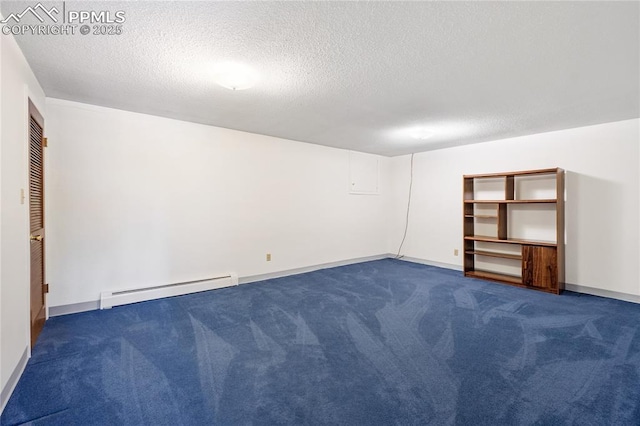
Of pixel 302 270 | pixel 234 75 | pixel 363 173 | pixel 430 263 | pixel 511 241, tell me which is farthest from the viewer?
pixel 363 173

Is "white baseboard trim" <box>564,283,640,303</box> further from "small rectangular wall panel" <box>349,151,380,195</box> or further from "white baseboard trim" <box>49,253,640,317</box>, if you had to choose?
"small rectangular wall panel" <box>349,151,380,195</box>

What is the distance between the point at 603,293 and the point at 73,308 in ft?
21.6

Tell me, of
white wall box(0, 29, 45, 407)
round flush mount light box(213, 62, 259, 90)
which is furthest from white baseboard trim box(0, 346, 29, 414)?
round flush mount light box(213, 62, 259, 90)

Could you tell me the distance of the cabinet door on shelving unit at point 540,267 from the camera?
3.98m

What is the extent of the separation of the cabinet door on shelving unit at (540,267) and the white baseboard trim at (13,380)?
18.0 ft

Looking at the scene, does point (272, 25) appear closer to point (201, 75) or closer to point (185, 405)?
point (201, 75)

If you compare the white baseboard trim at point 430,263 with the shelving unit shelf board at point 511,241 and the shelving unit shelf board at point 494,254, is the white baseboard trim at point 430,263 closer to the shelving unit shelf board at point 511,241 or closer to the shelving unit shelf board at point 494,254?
the shelving unit shelf board at point 494,254

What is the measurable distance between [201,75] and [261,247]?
277 centimetres

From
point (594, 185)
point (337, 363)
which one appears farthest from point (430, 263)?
point (337, 363)

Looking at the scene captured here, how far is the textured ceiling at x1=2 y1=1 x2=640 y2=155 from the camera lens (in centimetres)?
172

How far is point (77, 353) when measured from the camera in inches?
92.3

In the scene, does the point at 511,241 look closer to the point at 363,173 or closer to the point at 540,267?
the point at 540,267

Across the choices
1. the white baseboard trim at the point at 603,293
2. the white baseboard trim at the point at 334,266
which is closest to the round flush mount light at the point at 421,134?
→ the white baseboard trim at the point at 334,266

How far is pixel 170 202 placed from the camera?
12.6 feet
